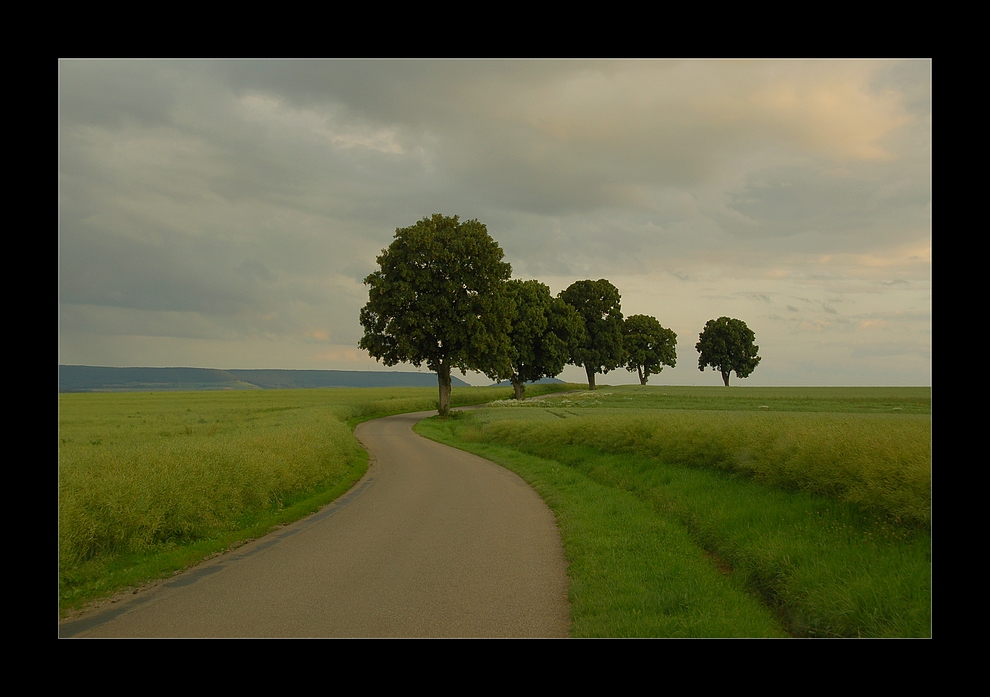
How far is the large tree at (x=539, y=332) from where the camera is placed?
72.2 m

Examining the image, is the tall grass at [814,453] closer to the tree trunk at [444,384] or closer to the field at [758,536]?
the field at [758,536]

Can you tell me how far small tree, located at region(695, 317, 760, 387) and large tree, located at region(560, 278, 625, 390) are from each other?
36542mm

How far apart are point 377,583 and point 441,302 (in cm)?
4334

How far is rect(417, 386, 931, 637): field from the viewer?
23.9 feet

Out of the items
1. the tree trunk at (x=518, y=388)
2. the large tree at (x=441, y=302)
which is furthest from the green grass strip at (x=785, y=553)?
the tree trunk at (x=518, y=388)

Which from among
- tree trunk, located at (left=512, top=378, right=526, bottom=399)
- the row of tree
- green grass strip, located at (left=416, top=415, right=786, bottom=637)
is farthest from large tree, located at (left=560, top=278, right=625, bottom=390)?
green grass strip, located at (left=416, top=415, right=786, bottom=637)

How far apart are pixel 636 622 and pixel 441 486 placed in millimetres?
12393

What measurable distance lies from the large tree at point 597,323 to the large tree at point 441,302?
33.5m

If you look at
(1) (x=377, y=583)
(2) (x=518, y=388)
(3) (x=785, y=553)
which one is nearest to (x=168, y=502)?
(1) (x=377, y=583)

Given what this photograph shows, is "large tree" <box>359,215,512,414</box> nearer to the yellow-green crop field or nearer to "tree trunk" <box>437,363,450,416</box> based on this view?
"tree trunk" <box>437,363,450,416</box>

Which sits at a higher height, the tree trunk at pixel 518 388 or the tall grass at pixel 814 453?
the tall grass at pixel 814 453
